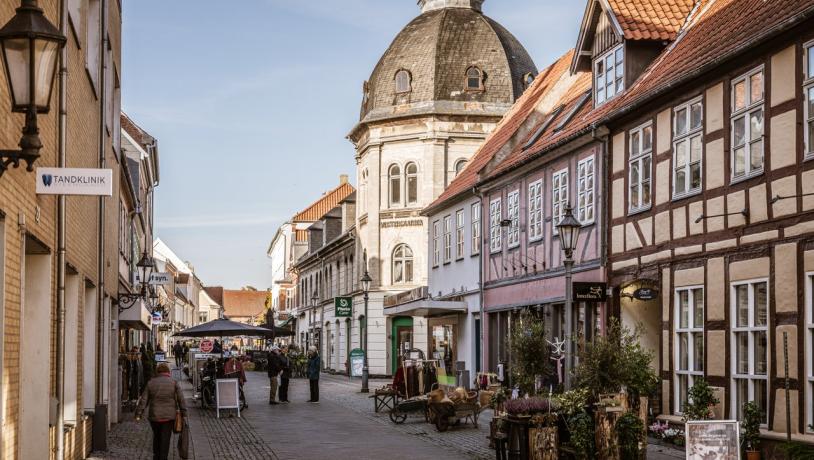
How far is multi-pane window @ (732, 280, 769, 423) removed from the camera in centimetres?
1698

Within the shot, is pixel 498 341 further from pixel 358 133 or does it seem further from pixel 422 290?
pixel 358 133

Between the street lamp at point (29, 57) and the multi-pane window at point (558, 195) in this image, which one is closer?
the street lamp at point (29, 57)

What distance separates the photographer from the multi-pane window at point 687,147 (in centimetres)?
1945

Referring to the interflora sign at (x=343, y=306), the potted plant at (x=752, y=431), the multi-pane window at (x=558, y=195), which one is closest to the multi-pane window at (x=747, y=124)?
the potted plant at (x=752, y=431)

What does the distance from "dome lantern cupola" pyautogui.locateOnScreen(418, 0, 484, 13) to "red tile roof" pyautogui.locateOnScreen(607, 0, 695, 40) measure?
3178cm

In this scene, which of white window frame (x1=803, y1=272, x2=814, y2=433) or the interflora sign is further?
the interflora sign

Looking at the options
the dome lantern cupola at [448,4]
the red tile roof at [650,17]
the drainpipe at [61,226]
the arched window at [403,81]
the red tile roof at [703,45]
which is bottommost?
the drainpipe at [61,226]

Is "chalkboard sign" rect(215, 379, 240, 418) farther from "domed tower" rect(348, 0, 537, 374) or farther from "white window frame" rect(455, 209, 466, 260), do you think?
"domed tower" rect(348, 0, 537, 374)

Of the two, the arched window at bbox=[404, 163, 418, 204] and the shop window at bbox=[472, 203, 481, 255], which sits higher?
the arched window at bbox=[404, 163, 418, 204]

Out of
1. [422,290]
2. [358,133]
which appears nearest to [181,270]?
[358,133]

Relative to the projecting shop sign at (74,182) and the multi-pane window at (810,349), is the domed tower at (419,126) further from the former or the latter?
the projecting shop sign at (74,182)

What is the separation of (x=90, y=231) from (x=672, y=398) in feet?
32.3

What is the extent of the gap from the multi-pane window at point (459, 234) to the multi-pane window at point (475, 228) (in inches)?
52.8

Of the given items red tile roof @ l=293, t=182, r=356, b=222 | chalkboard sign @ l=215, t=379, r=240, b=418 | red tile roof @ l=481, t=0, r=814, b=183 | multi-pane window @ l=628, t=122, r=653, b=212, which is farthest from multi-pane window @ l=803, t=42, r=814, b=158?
red tile roof @ l=293, t=182, r=356, b=222
